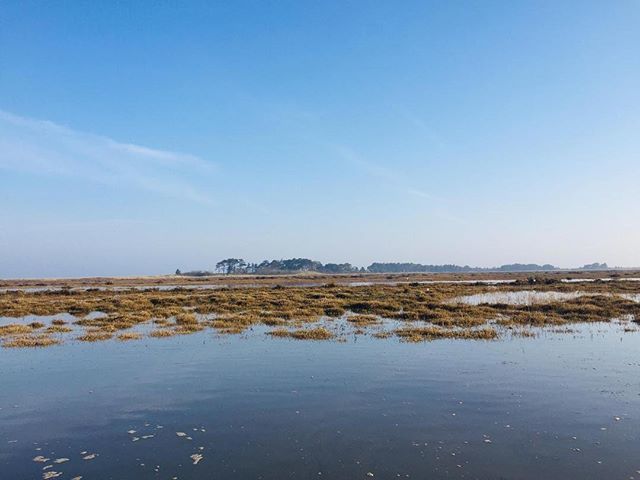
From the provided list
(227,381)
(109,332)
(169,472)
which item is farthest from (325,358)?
(109,332)

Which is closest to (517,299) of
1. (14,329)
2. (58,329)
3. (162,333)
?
(162,333)

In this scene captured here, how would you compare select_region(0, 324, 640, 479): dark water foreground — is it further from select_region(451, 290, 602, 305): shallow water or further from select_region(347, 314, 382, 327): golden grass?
select_region(451, 290, 602, 305): shallow water

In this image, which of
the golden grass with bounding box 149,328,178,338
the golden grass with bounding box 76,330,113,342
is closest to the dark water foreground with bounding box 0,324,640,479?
the golden grass with bounding box 76,330,113,342

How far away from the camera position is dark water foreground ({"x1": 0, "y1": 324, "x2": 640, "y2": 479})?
11398 mm

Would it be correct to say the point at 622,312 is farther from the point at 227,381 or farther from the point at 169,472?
the point at 169,472

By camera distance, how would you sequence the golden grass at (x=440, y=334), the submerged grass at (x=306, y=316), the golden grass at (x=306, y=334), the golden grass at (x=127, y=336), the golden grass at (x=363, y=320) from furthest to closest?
the golden grass at (x=363, y=320) → the submerged grass at (x=306, y=316) → the golden grass at (x=127, y=336) → the golden grass at (x=306, y=334) → the golden grass at (x=440, y=334)

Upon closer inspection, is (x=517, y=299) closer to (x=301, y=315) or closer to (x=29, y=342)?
(x=301, y=315)

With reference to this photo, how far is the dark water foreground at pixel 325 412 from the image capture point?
11.4m

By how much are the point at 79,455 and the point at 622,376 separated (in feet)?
64.5

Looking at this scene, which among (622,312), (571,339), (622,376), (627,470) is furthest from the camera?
(622,312)

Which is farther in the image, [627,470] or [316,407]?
[316,407]

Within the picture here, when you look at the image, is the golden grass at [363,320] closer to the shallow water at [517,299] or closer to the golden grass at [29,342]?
the shallow water at [517,299]

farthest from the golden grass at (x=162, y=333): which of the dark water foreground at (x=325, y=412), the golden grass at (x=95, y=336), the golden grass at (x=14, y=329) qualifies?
the golden grass at (x=14, y=329)

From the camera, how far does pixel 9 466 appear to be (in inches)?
448
